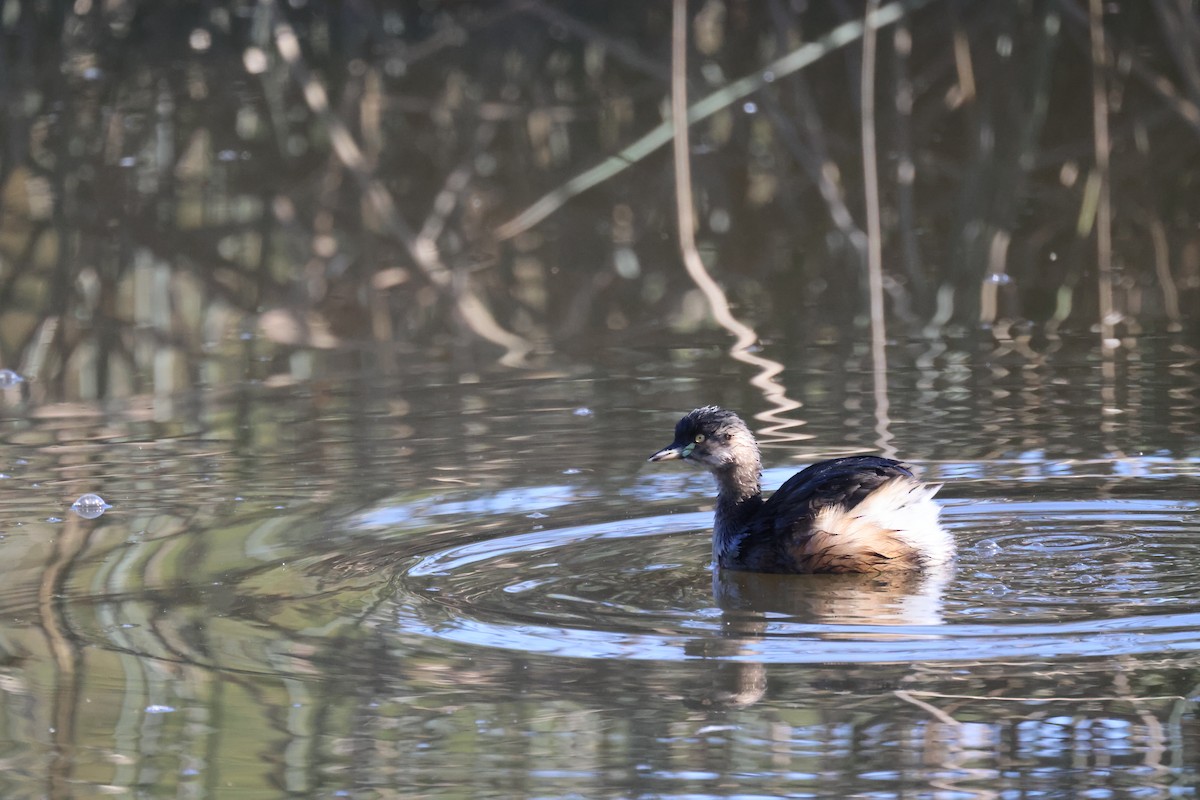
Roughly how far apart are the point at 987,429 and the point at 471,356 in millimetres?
2514

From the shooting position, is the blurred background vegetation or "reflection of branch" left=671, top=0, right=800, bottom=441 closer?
"reflection of branch" left=671, top=0, right=800, bottom=441

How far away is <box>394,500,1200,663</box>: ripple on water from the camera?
5039mm

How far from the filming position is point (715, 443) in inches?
257

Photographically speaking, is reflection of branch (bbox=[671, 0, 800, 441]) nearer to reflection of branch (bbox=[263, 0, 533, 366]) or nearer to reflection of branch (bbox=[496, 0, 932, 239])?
reflection of branch (bbox=[263, 0, 533, 366])

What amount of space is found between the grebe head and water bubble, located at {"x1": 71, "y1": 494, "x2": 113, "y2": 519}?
1729mm

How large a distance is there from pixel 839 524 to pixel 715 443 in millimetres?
686

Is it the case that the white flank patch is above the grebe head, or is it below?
below

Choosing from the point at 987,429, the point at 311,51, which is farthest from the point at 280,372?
the point at 311,51

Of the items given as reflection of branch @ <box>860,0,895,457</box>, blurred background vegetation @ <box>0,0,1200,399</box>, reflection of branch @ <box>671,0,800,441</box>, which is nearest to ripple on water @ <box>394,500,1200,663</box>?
reflection of branch @ <box>671,0,800,441</box>

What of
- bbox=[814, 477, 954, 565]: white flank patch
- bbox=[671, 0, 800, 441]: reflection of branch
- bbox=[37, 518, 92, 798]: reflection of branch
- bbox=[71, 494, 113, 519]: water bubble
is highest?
bbox=[671, 0, 800, 441]: reflection of branch

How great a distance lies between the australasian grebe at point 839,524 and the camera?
5.88 meters

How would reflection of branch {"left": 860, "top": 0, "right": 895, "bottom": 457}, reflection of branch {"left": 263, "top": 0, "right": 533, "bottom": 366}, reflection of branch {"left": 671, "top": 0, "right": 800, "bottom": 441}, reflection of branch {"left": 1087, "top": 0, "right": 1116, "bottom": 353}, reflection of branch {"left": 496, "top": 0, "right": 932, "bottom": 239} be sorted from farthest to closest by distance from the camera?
reflection of branch {"left": 496, "top": 0, "right": 932, "bottom": 239}, reflection of branch {"left": 263, "top": 0, "right": 533, "bottom": 366}, reflection of branch {"left": 1087, "top": 0, "right": 1116, "bottom": 353}, reflection of branch {"left": 860, "top": 0, "right": 895, "bottom": 457}, reflection of branch {"left": 671, "top": 0, "right": 800, "bottom": 441}

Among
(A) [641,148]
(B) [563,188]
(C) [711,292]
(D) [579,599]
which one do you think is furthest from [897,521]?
(A) [641,148]

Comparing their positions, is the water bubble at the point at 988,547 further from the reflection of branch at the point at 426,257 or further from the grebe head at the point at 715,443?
the reflection of branch at the point at 426,257
